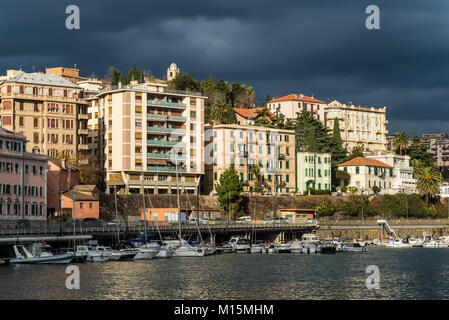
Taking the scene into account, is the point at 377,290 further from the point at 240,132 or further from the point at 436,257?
the point at 240,132

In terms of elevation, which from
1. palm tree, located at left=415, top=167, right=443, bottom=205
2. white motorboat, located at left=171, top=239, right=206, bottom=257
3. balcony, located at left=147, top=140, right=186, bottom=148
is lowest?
white motorboat, located at left=171, top=239, right=206, bottom=257

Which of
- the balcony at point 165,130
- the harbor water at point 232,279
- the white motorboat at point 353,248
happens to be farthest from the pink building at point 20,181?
the white motorboat at point 353,248

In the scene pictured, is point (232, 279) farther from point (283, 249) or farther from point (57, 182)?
point (57, 182)

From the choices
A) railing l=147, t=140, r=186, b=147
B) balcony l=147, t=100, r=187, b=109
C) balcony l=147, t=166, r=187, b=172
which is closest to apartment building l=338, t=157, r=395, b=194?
railing l=147, t=140, r=186, b=147

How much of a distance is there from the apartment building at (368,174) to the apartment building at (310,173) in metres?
8.81

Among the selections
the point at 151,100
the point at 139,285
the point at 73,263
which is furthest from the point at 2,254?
the point at 151,100

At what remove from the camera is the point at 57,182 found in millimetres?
132875

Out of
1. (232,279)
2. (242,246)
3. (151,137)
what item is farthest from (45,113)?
(232,279)

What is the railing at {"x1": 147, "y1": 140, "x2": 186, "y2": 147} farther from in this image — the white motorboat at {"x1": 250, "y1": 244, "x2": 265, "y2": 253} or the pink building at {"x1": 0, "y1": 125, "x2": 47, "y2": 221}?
the pink building at {"x1": 0, "y1": 125, "x2": 47, "y2": 221}

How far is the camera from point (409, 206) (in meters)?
184

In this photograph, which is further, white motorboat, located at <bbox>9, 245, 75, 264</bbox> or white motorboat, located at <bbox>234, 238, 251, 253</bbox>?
white motorboat, located at <bbox>234, 238, 251, 253</bbox>

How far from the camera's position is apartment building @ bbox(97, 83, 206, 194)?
511 ft

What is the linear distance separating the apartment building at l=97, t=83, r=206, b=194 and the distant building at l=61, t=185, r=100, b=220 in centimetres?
1931

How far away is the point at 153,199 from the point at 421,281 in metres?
75.1
